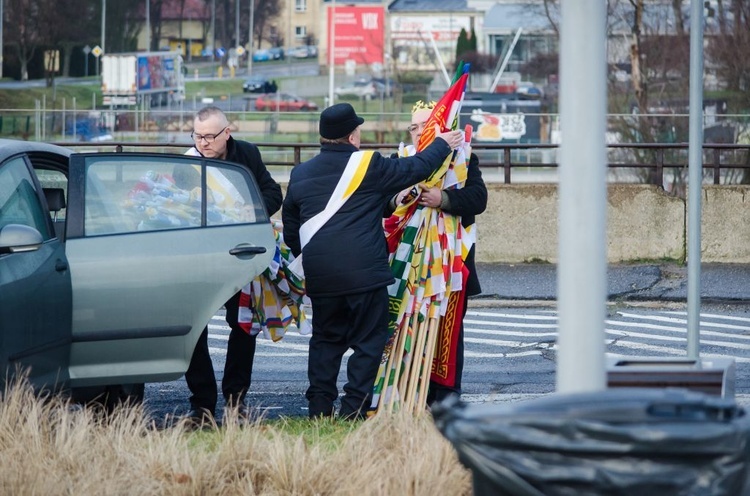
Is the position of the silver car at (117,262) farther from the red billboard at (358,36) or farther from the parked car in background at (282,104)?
the red billboard at (358,36)

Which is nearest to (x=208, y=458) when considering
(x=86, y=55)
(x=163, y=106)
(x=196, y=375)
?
(x=196, y=375)

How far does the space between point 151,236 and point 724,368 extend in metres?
3.16

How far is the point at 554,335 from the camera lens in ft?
36.9

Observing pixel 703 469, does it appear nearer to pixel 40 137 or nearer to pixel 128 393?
pixel 128 393

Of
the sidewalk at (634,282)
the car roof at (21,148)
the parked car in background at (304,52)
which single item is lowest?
the sidewalk at (634,282)

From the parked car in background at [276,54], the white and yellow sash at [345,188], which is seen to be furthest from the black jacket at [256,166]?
the parked car in background at [276,54]

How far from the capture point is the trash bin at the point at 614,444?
135 inches

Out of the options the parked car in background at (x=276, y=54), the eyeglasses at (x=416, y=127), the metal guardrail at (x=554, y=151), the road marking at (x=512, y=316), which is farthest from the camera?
the parked car in background at (x=276, y=54)

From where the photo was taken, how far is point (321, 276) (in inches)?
273

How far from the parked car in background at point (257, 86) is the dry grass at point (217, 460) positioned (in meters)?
72.0

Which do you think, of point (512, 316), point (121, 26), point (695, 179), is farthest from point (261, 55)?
point (695, 179)

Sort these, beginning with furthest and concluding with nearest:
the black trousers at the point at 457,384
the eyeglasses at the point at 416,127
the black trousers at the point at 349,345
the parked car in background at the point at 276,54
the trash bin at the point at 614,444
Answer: the parked car in background at the point at 276,54 < the black trousers at the point at 457,384 < the eyeglasses at the point at 416,127 < the black trousers at the point at 349,345 < the trash bin at the point at 614,444

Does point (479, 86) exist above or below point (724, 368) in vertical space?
above

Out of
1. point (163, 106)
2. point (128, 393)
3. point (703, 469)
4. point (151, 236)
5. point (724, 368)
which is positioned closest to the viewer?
point (703, 469)
